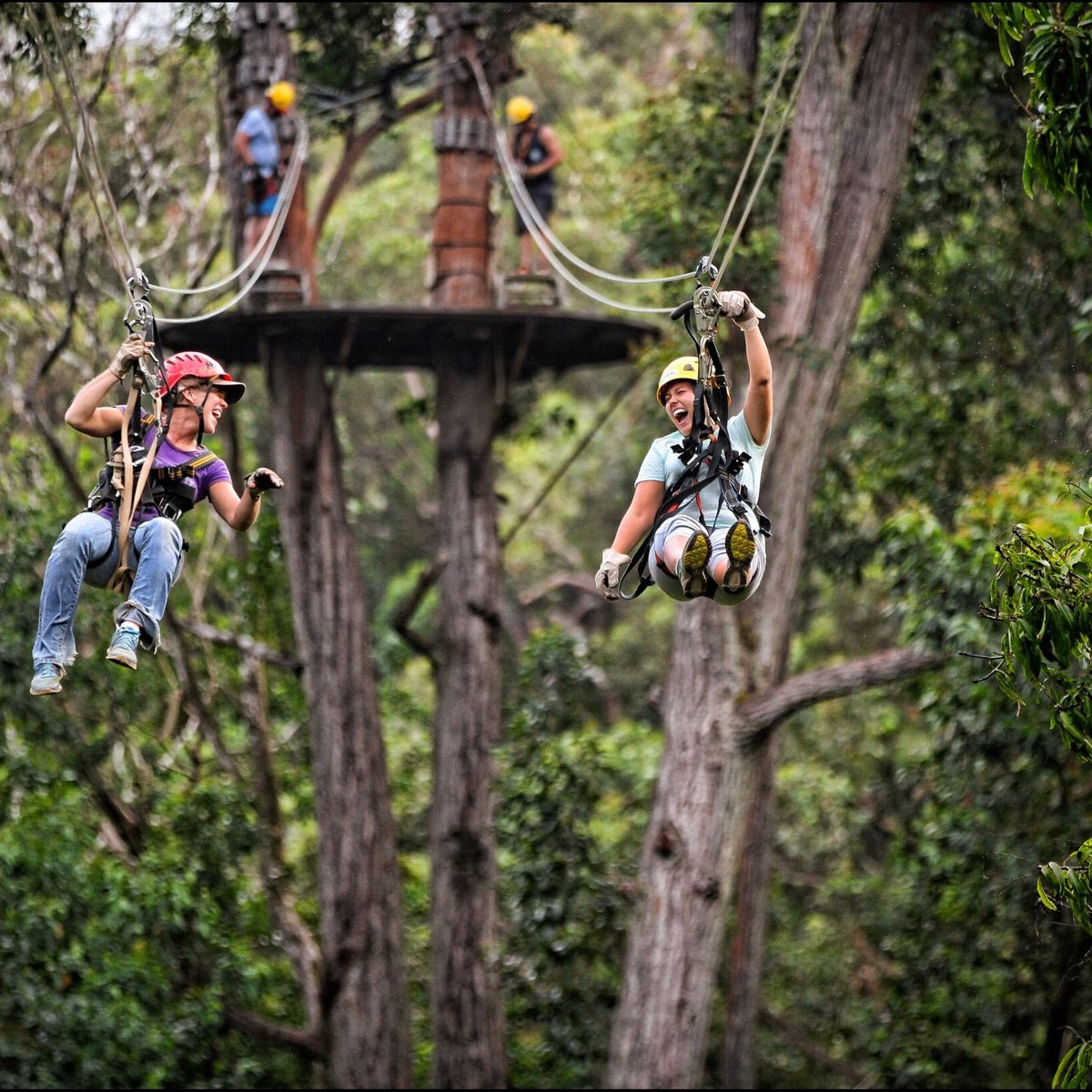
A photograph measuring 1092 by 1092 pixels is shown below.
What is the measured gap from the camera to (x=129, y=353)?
6.21 metres

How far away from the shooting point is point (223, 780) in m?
15.7

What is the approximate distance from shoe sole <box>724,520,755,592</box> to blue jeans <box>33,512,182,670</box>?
193cm

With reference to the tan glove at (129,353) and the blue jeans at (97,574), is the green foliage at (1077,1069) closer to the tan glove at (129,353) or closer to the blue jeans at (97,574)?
the blue jeans at (97,574)

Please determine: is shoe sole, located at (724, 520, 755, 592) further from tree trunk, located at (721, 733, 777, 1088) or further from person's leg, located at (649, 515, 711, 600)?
tree trunk, located at (721, 733, 777, 1088)

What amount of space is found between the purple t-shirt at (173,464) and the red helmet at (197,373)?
0.19 meters

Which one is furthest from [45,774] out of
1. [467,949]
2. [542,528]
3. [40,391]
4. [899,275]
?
[542,528]

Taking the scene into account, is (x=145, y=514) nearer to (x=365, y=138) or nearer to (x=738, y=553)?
(x=738, y=553)

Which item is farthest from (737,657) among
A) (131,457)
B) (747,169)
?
(131,457)

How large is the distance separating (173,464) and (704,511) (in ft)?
6.41

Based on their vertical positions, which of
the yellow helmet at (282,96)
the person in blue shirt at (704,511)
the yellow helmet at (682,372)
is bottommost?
the person in blue shirt at (704,511)

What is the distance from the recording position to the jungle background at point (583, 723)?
1238 cm

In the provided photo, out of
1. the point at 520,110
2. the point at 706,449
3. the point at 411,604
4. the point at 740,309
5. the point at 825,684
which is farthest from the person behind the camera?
the point at 520,110

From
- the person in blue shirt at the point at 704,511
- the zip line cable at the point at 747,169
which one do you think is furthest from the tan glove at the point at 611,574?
the zip line cable at the point at 747,169

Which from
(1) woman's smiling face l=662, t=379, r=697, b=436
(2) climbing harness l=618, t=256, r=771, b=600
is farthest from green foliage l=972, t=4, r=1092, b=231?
(1) woman's smiling face l=662, t=379, r=697, b=436
